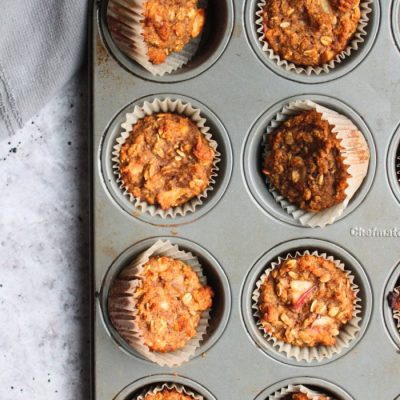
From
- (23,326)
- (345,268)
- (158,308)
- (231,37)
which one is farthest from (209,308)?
(231,37)

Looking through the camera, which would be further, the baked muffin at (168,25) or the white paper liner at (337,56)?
the white paper liner at (337,56)

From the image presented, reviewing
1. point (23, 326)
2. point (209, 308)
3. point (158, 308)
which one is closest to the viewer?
point (158, 308)

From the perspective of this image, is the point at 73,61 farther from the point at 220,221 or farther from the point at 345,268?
the point at 345,268

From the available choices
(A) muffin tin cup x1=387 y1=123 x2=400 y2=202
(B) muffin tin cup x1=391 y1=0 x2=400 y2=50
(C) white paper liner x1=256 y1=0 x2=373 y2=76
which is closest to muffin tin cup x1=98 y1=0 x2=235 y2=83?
(C) white paper liner x1=256 y1=0 x2=373 y2=76

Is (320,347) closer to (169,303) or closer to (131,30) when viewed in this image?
(169,303)

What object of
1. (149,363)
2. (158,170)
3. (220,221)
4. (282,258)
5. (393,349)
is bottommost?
(393,349)

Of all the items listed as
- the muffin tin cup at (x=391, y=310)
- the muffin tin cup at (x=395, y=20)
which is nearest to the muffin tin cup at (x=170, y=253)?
the muffin tin cup at (x=391, y=310)

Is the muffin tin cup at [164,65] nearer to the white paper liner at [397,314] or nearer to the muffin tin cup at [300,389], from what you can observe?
the white paper liner at [397,314]
